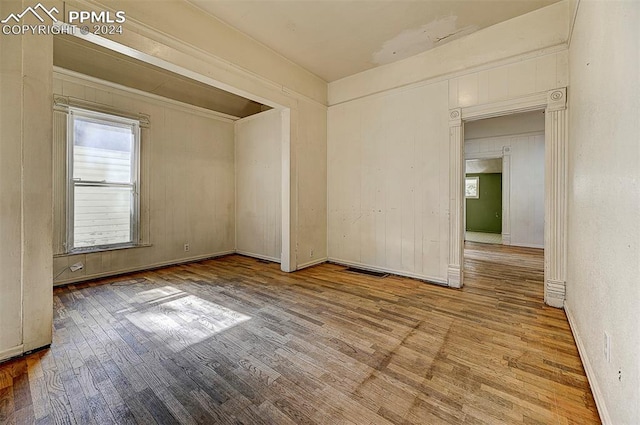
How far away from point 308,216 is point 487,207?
804 cm

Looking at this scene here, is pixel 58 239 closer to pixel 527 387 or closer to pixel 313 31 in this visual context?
pixel 313 31

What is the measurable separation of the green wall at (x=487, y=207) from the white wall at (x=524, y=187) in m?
3.07

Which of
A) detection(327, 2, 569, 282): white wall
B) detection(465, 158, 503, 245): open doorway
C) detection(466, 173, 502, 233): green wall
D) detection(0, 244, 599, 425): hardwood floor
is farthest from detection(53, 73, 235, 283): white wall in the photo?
detection(466, 173, 502, 233): green wall

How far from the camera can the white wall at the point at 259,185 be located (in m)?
4.88

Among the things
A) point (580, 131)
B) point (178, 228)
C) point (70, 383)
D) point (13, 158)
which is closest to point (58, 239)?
point (178, 228)

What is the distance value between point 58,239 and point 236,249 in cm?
274

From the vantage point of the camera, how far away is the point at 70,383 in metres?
1.61

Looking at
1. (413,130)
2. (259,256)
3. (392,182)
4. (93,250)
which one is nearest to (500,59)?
(413,130)

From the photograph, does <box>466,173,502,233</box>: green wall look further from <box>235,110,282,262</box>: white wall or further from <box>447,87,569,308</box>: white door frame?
<box>235,110,282,262</box>: white wall

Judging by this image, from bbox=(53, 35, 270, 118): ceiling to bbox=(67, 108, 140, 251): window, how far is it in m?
0.56

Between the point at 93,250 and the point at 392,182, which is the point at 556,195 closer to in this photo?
the point at 392,182

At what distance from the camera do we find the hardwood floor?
1404mm

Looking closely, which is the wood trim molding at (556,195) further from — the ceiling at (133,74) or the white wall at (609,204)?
the ceiling at (133,74)

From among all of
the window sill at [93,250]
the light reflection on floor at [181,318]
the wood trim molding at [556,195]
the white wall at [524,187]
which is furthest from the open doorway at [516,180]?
the window sill at [93,250]
